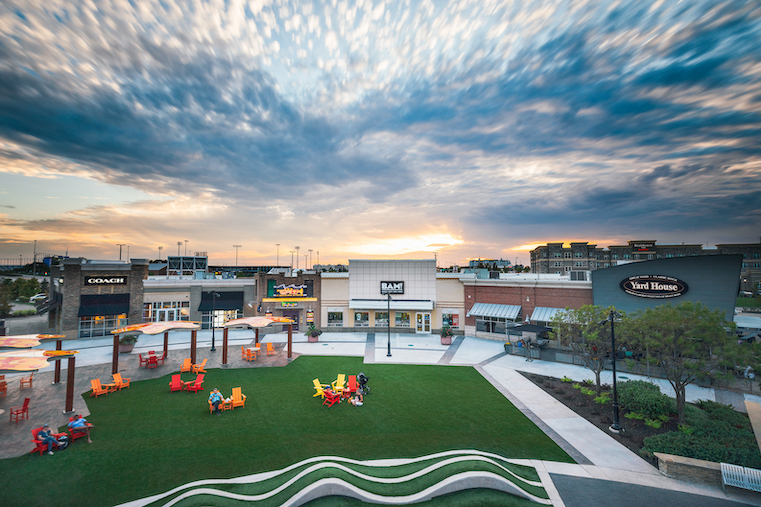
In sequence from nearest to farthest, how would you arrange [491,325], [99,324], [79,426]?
1. [79,426]
2. [99,324]
3. [491,325]

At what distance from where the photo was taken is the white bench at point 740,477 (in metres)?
10.3

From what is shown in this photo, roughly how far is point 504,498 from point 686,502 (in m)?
5.94

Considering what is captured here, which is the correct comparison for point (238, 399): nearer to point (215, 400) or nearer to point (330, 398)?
point (215, 400)

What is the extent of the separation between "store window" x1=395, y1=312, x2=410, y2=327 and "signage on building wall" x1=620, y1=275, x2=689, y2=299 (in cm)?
2136

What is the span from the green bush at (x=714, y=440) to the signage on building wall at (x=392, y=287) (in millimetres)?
25775

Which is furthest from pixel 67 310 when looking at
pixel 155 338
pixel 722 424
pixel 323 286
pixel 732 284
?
pixel 732 284

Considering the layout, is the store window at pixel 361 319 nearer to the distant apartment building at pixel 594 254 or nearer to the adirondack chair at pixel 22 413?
the adirondack chair at pixel 22 413

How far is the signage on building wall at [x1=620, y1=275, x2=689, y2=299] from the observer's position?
22923 millimetres

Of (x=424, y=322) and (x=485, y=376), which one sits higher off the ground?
(x=424, y=322)

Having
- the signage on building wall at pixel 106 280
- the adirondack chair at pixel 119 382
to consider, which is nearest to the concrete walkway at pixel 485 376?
the adirondack chair at pixel 119 382

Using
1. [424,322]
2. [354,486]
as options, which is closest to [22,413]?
[354,486]

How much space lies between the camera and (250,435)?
13930 mm

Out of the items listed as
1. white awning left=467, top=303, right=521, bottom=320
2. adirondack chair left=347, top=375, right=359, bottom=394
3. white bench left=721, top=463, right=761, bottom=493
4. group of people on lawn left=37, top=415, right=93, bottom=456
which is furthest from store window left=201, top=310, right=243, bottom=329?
white bench left=721, top=463, right=761, bottom=493

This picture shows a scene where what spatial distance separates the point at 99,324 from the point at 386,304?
3131cm
